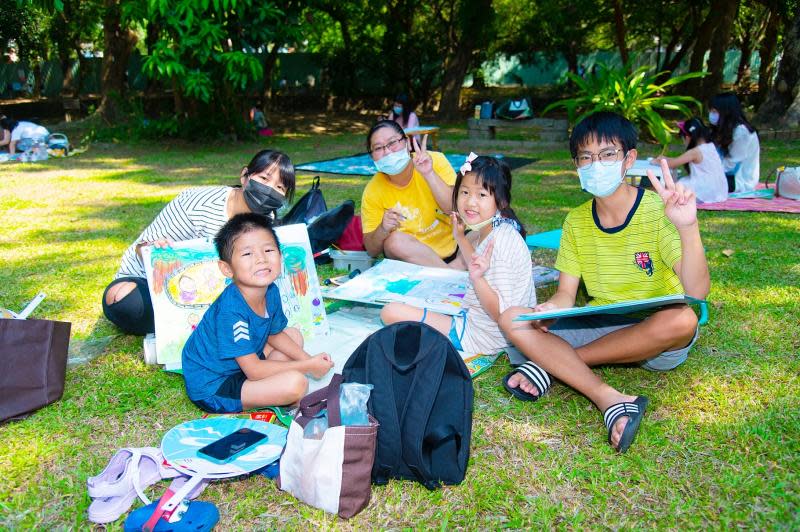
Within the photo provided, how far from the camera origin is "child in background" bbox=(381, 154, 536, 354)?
3012mm

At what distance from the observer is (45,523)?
2.14m

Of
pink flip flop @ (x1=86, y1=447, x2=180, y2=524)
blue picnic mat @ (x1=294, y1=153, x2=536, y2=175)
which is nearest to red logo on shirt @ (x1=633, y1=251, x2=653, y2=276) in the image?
pink flip flop @ (x1=86, y1=447, x2=180, y2=524)

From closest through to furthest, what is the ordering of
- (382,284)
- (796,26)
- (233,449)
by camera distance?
(233,449), (382,284), (796,26)

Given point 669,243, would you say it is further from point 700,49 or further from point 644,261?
point 700,49

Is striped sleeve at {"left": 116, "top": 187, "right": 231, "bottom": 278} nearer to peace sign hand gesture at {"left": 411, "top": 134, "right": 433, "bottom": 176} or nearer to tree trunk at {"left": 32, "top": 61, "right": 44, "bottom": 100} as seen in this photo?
peace sign hand gesture at {"left": 411, "top": 134, "right": 433, "bottom": 176}

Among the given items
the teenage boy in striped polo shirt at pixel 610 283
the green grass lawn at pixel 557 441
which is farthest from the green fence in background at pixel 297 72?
the teenage boy in striped polo shirt at pixel 610 283

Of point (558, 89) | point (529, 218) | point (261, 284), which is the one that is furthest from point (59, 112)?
point (261, 284)

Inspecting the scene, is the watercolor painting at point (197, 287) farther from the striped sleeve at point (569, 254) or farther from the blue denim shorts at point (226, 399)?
the striped sleeve at point (569, 254)

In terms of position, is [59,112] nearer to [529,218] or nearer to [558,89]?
[558,89]

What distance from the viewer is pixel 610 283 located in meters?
2.97

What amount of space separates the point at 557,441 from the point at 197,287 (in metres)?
1.98

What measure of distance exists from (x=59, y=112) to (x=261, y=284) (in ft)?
68.9

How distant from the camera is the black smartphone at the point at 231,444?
2.33 meters

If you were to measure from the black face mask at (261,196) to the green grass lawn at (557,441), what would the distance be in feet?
3.21
